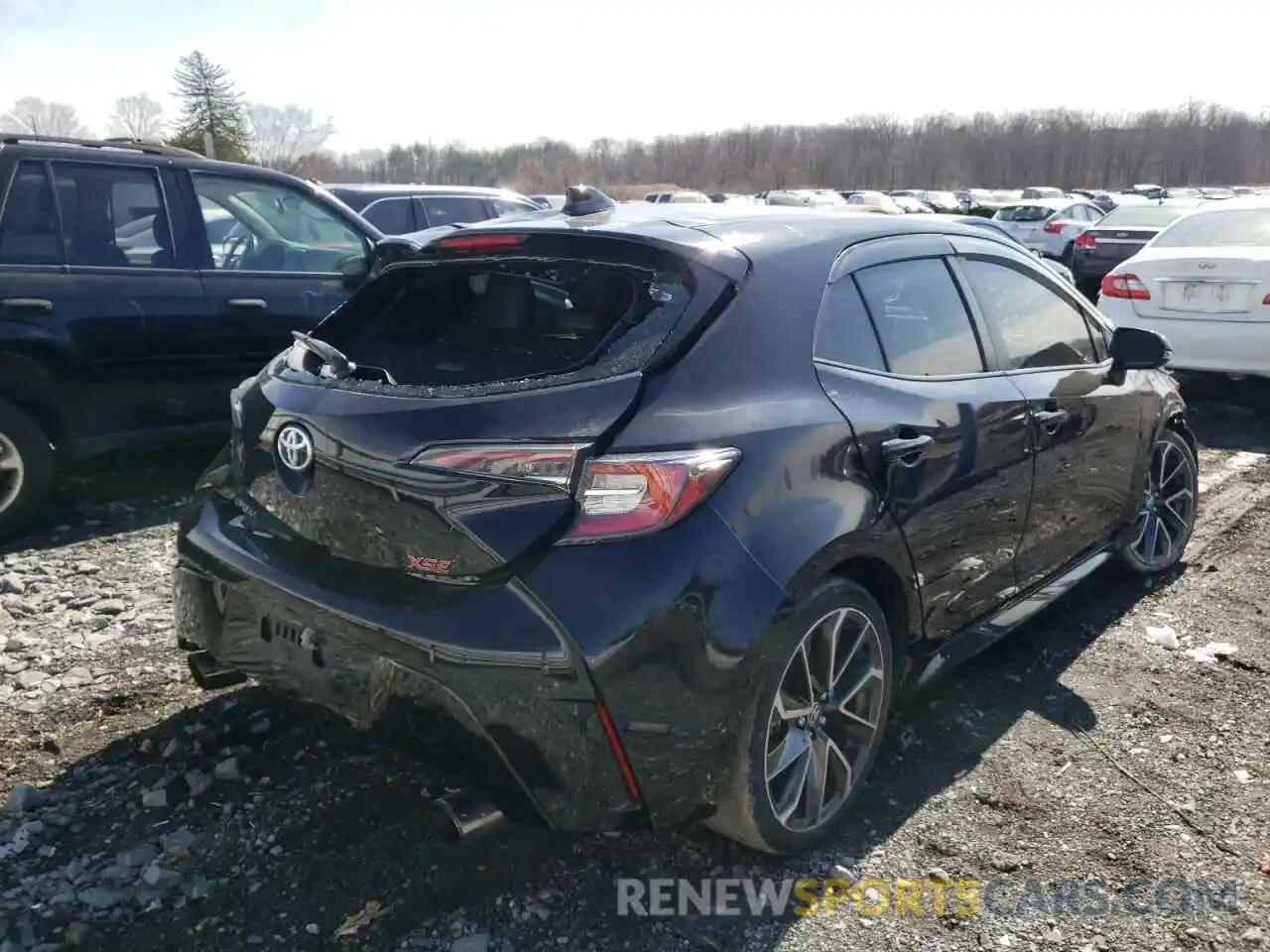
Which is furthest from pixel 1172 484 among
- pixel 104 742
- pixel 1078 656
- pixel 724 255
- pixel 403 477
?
pixel 104 742

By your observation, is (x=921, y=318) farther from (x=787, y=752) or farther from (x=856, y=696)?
(x=787, y=752)

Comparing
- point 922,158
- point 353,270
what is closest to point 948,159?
point 922,158

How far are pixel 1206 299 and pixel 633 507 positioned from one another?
6983 mm

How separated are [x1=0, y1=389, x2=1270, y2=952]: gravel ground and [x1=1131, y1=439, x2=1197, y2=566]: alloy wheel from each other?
62cm

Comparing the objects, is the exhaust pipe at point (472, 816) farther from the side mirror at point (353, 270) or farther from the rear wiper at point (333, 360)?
the side mirror at point (353, 270)

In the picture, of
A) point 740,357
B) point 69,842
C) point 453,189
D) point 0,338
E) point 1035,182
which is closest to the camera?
point 740,357

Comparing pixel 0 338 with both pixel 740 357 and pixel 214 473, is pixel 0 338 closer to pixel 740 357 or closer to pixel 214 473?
pixel 214 473

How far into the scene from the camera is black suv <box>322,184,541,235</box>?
11.4 m

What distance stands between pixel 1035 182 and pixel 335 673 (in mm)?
105632

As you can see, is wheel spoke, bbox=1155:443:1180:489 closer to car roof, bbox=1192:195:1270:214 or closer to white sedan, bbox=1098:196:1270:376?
white sedan, bbox=1098:196:1270:376

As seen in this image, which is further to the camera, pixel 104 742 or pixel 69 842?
pixel 104 742

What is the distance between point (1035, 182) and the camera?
97.2 meters

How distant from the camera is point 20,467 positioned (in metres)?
5.00

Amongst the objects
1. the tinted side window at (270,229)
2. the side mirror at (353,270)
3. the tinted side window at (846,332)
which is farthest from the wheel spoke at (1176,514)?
the tinted side window at (270,229)
